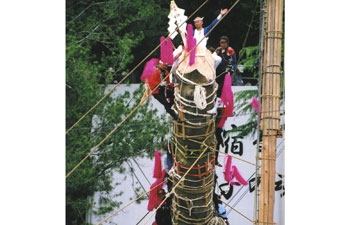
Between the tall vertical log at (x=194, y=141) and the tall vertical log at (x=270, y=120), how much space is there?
542 mm

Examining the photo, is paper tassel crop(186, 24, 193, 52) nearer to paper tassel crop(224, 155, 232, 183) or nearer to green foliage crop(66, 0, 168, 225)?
green foliage crop(66, 0, 168, 225)

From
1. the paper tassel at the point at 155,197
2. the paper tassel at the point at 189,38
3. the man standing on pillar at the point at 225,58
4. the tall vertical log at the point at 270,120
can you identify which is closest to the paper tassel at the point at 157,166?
the paper tassel at the point at 155,197

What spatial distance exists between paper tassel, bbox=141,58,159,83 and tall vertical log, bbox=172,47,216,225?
0.35 metres

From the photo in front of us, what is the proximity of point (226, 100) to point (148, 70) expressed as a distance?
0.64m

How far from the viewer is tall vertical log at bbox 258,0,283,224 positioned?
3.39 metres

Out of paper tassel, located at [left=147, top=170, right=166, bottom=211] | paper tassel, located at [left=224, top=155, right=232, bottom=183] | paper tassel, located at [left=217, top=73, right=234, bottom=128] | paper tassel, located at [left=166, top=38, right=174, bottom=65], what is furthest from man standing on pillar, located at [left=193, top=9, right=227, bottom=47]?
paper tassel, located at [left=147, top=170, right=166, bottom=211]

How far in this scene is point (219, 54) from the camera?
4.12m

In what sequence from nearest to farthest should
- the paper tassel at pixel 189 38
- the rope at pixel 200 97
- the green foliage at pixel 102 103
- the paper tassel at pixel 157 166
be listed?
the rope at pixel 200 97 < the paper tassel at pixel 189 38 < the paper tassel at pixel 157 166 < the green foliage at pixel 102 103

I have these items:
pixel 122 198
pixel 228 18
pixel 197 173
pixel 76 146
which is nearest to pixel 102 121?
pixel 76 146

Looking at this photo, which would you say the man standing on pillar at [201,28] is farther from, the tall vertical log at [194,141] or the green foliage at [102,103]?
the green foliage at [102,103]

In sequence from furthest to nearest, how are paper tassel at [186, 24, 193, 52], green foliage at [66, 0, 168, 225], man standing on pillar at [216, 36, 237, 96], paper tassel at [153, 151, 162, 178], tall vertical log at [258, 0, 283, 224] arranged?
green foliage at [66, 0, 168, 225] < paper tassel at [153, 151, 162, 178] < man standing on pillar at [216, 36, 237, 96] < paper tassel at [186, 24, 193, 52] < tall vertical log at [258, 0, 283, 224]

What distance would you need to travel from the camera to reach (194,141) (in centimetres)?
384

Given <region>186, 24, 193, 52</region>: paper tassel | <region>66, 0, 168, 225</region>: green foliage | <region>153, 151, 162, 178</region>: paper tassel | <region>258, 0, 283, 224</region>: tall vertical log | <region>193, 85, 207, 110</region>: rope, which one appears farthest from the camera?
<region>66, 0, 168, 225</region>: green foliage

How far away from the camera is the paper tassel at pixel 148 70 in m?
4.22
